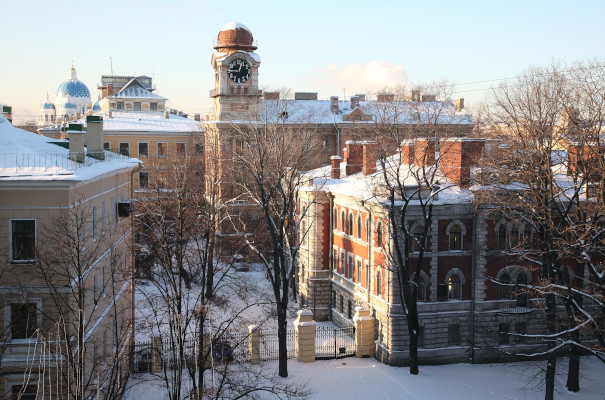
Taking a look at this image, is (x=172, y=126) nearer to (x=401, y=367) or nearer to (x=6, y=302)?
(x=401, y=367)

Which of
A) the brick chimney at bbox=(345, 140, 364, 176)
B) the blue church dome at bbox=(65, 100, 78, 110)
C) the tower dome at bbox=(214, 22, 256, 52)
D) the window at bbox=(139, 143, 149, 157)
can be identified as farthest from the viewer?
the blue church dome at bbox=(65, 100, 78, 110)

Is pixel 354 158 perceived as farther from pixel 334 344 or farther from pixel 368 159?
pixel 334 344

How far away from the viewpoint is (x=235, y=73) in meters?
61.7

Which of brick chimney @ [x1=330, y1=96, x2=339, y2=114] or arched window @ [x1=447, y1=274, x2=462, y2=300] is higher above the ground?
brick chimney @ [x1=330, y1=96, x2=339, y2=114]

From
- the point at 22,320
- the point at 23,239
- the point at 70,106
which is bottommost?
the point at 22,320

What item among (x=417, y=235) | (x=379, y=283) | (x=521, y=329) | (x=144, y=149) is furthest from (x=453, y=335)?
(x=144, y=149)

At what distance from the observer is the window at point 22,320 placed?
65.1ft

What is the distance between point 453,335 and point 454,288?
226 centimetres

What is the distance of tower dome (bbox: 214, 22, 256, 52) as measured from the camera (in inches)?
2403

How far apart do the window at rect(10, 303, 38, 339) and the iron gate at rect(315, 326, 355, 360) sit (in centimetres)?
1539

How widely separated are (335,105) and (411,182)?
34.9m

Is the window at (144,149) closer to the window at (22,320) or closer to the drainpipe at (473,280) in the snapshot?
the drainpipe at (473,280)

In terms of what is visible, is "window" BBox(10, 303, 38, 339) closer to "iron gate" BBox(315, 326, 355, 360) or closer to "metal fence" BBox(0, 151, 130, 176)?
"metal fence" BBox(0, 151, 130, 176)

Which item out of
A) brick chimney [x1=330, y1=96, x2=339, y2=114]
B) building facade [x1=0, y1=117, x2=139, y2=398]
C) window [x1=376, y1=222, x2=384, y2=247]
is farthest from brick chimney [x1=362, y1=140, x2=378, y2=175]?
brick chimney [x1=330, y1=96, x2=339, y2=114]
